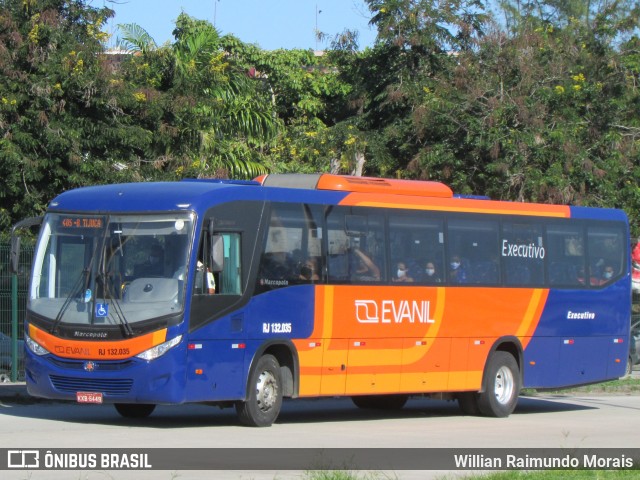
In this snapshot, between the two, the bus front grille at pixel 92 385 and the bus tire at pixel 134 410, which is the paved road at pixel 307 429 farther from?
the bus front grille at pixel 92 385

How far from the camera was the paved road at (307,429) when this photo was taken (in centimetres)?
1273

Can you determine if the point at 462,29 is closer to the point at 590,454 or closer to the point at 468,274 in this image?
the point at 468,274

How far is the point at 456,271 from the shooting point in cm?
1823

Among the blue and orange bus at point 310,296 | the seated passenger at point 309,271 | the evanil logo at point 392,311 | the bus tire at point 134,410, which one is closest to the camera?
the blue and orange bus at point 310,296

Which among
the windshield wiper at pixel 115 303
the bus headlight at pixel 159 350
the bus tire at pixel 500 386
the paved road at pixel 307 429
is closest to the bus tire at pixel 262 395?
the paved road at pixel 307 429

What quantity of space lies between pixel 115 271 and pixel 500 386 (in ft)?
23.5

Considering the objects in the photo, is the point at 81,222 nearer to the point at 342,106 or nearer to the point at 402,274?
the point at 402,274

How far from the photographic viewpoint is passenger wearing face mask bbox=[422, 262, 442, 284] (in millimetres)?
17797

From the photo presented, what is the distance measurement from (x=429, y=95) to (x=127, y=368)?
1947cm

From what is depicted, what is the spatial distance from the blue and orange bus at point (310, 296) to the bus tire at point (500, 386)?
30 mm

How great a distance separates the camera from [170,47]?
93.9 ft

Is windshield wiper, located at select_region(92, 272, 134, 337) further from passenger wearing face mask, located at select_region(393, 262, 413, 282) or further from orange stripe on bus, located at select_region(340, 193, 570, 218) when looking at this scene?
passenger wearing face mask, located at select_region(393, 262, 413, 282)

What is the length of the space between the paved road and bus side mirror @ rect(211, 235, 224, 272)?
6.62 ft

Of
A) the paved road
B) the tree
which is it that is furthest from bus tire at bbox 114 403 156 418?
the tree
